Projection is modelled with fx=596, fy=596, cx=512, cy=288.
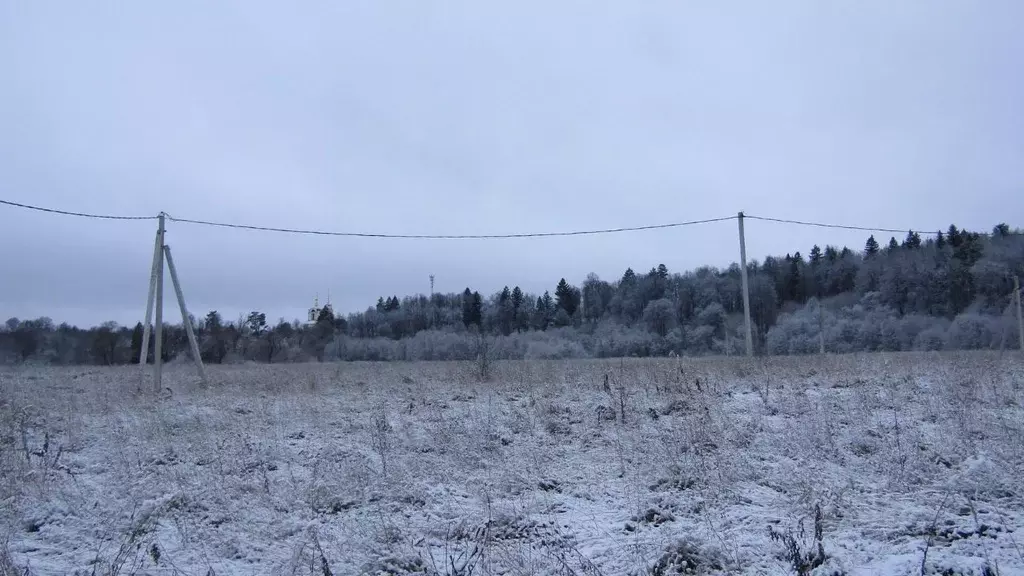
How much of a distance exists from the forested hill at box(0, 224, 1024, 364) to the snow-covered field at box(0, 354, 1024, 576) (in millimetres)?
21883

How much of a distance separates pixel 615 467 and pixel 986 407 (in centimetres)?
573

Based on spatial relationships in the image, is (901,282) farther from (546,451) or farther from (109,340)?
(109,340)

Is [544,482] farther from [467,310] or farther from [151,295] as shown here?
[467,310]

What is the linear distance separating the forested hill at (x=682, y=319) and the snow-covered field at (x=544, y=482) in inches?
862

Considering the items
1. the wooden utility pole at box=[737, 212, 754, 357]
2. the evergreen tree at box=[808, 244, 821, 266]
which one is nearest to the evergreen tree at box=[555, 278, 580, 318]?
the evergreen tree at box=[808, 244, 821, 266]

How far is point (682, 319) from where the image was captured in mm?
62625

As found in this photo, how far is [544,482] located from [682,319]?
58.7m

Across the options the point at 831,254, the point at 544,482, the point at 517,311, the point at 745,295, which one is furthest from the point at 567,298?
the point at 544,482

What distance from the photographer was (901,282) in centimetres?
5675

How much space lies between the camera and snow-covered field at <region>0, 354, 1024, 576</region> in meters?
4.98

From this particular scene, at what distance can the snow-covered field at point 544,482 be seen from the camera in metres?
4.98

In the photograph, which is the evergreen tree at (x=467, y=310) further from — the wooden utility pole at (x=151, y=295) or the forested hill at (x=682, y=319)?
the wooden utility pole at (x=151, y=295)

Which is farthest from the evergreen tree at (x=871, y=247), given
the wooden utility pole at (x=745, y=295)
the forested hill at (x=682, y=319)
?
the wooden utility pole at (x=745, y=295)

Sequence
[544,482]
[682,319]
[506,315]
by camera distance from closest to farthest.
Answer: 1. [544,482]
2. [682,319]
3. [506,315]
